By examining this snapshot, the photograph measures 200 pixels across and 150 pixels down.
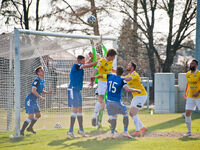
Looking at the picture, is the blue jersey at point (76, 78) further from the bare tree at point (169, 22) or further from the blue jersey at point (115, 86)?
the bare tree at point (169, 22)

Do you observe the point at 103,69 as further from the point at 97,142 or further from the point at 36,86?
the point at 97,142

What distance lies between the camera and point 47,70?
12.7 meters

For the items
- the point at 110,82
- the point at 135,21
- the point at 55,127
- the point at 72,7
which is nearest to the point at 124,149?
the point at 110,82

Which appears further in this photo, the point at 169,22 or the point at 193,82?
the point at 169,22

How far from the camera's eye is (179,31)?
2478 centimetres

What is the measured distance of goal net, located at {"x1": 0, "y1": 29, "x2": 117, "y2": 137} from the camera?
10.7 meters

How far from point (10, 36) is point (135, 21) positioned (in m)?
15.5

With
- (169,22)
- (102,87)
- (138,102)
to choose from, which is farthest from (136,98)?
(169,22)

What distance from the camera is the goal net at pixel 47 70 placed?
35.2 feet

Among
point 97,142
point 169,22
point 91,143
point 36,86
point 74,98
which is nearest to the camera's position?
point 91,143

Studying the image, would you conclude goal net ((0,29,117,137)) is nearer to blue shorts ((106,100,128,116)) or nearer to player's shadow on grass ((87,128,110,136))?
player's shadow on grass ((87,128,110,136))

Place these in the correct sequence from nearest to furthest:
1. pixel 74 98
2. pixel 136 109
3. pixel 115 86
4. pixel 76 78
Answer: pixel 115 86 < pixel 136 109 < pixel 74 98 < pixel 76 78

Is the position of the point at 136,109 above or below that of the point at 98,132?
above

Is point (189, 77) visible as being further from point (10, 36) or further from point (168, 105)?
point (168, 105)
